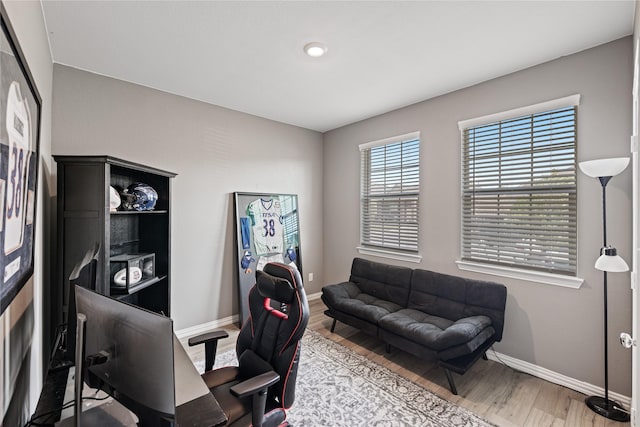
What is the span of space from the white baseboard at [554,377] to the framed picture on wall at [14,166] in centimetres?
345

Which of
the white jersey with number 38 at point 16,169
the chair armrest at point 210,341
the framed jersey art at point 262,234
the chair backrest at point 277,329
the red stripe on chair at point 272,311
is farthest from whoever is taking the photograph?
the framed jersey art at point 262,234

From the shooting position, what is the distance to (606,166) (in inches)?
78.5

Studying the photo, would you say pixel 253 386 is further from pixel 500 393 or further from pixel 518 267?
pixel 518 267

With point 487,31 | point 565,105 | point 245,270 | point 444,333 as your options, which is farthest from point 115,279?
point 565,105

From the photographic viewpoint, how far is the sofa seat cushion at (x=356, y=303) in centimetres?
295

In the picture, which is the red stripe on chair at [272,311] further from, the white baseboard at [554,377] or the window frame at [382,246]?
the white baseboard at [554,377]

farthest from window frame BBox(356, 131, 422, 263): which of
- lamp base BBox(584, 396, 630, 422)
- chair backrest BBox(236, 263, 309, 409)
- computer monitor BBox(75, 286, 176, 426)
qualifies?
computer monitor BBox(75, 286, 176, 426)

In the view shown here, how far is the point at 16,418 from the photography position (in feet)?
3.92

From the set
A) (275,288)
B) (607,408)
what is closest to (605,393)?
(607,408)

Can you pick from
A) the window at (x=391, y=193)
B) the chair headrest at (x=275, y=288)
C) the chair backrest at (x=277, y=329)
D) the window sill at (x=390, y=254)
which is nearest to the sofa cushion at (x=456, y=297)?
the window sill at (x=390, y=254)

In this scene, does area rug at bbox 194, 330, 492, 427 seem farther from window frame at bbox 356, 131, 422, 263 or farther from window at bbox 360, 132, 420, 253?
window at bbox 360, 132, 420, 253

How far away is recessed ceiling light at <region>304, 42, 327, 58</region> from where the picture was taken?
226 centimetres

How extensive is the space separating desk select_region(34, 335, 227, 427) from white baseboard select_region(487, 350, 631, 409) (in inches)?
108

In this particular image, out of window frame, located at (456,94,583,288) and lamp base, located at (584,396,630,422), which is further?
window frame, located at (456,94,583,288)
